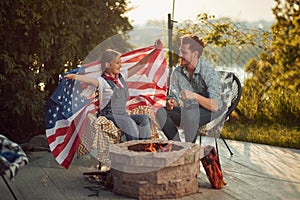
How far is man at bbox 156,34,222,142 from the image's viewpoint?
15.2 ft

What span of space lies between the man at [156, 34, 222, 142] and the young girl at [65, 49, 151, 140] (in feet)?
0.74

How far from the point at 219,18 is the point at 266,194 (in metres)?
4.88

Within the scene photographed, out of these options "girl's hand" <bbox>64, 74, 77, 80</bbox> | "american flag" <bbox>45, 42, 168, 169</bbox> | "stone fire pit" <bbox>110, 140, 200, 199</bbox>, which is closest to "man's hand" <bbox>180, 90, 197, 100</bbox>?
"american flag" <bbox>45, 42, 168, 169</bbox>

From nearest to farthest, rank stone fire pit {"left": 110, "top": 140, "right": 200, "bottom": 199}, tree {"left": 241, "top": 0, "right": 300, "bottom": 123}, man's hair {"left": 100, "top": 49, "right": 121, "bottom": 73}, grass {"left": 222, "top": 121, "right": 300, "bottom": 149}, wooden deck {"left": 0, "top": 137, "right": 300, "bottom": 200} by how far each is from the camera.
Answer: stone fire pit {"left": 110, "top": 140, "right": 200, "bottom": 199}
wooden deck {"left": 0, "top": 137, "right": 300, "bottom": 200}
man's hair {"left": 100, "top": 49, "right": 121, "bottom": 73}
grass {"left": 222, "top": 121, "right": 300, "bottom": 149}
tree {"left": 241, "top": 0, "right": 300, "bottom": 123}

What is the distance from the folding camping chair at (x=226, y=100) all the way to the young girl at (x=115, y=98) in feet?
1.90

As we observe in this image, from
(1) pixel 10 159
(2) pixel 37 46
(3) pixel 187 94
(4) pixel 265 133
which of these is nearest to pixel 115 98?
(3) pixel 187 94

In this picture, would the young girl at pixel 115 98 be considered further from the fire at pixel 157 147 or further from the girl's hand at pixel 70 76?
the fire at pixel 157 147

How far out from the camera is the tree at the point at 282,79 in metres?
7.23

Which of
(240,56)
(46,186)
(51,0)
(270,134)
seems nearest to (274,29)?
(240,56)

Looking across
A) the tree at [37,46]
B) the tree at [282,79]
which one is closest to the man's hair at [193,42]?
the tree at [37,46]

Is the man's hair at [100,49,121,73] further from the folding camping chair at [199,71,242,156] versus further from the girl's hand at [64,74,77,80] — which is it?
the folding camping chair at [199,71,242,156]

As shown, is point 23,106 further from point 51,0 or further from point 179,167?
point 179,167

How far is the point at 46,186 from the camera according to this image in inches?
168

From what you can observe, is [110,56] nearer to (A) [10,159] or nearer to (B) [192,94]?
(B) [192,94]
